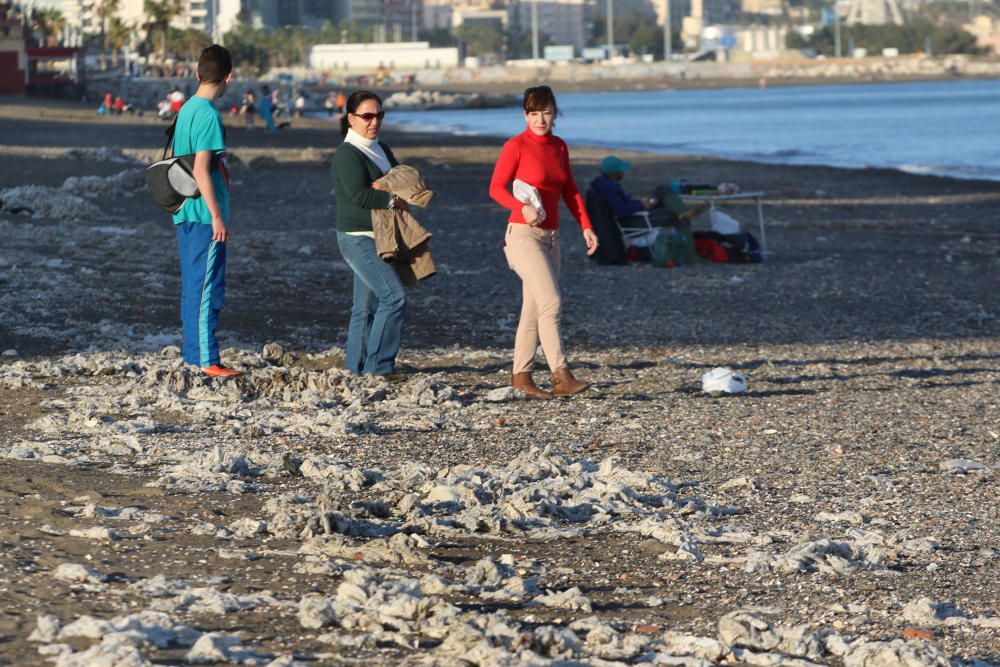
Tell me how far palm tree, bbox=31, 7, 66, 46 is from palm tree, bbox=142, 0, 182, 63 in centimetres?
848

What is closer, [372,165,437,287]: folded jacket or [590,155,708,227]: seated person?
[372,165,437,287]: folded jacket

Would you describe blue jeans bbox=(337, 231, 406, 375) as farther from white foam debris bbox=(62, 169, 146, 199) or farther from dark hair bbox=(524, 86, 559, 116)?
white foam debris bbox=(62, 169, 146, 199)

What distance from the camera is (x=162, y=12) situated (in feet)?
412

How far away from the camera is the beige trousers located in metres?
Result: 8.38

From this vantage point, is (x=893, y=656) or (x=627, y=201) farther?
(x=627, y=201)

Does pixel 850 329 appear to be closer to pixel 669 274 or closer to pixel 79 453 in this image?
pixel 669 274

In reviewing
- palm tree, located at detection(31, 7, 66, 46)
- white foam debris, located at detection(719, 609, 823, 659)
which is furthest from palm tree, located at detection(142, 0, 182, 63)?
white foam debris, located at detection(719, 609, 823, 659)

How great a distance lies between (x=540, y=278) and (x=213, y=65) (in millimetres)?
2033

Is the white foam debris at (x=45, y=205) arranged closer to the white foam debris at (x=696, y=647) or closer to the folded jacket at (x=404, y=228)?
the folded jacket at (x=404, y=228)

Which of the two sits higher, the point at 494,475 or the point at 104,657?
the point at 104,657

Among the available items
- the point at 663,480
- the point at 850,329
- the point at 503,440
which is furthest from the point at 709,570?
the point at 850,329

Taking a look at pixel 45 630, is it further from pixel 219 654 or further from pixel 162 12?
pixel 162 12

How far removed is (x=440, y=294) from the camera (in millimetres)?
13250

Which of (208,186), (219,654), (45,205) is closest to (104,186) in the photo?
(45,205)
